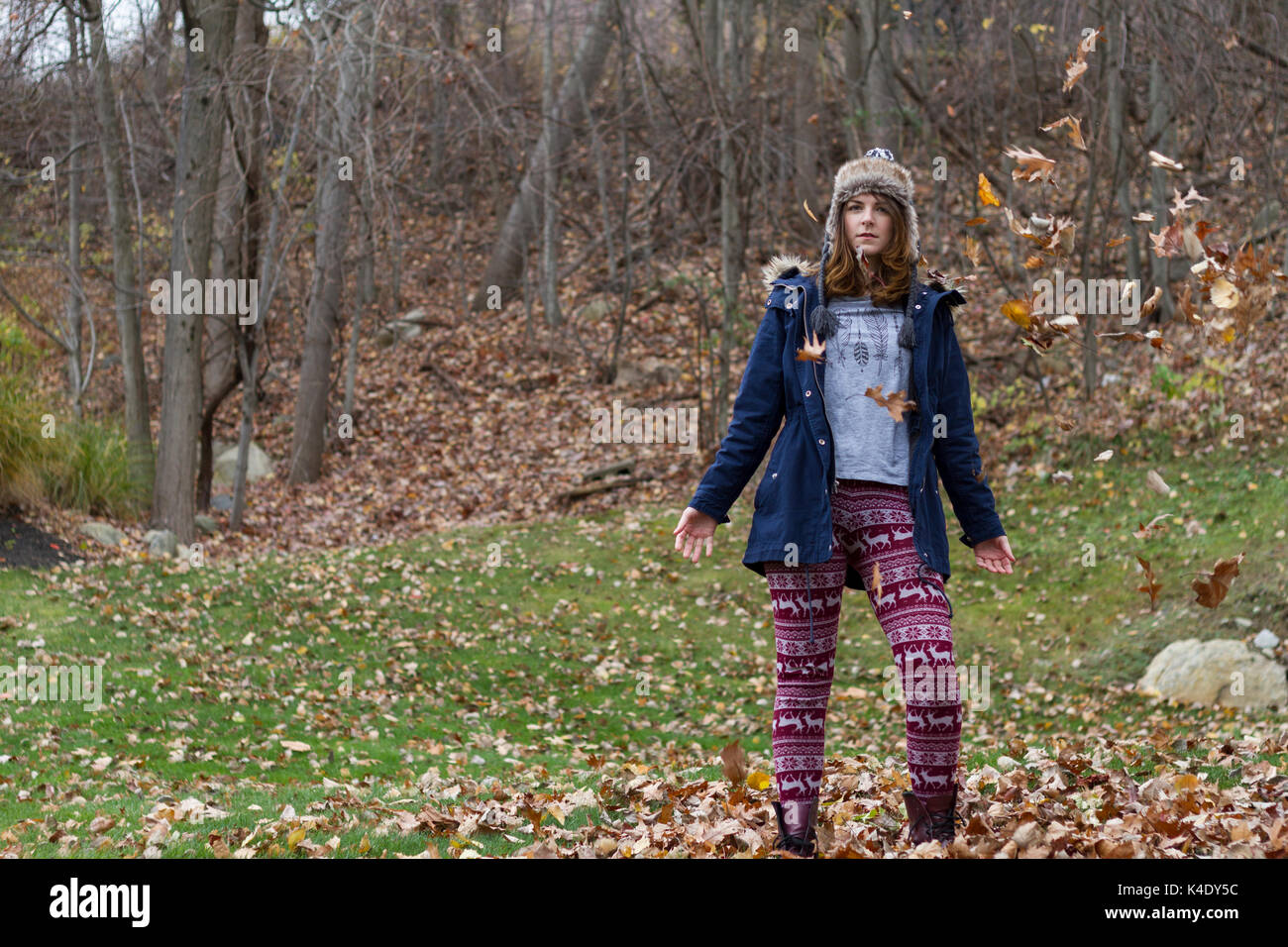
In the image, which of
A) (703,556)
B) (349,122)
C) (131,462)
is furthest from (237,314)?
(703,556)

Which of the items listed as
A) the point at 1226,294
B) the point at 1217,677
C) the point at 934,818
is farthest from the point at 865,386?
the point at 1217,677

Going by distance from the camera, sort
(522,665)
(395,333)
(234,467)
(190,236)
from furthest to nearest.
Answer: (395,333)
(234,467)
(190,236)
(522,665)

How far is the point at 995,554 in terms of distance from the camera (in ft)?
13.3

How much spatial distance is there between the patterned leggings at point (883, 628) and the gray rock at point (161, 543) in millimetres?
10402

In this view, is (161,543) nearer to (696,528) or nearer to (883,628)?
(696,528)

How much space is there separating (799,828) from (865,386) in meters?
1.46

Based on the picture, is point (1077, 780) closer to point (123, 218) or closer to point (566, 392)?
point (123, 218)

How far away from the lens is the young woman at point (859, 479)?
12.3 feet

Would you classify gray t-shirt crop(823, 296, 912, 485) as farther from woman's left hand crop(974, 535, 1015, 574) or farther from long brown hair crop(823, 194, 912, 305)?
woman's left hand crop(974, 535, 1015, 574)

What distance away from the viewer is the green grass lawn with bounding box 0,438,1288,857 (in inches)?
252

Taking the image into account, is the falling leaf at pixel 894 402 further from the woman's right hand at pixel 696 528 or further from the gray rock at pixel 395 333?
the gray rock at pixel 395 333

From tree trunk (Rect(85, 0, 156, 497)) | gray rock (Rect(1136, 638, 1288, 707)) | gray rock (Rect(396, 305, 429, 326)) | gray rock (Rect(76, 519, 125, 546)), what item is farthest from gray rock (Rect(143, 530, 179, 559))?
gray rock (Rect(396, 305, 429, 326))

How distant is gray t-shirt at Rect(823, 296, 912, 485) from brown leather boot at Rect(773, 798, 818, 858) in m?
1.09

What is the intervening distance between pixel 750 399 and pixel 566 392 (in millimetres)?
→ 16914
